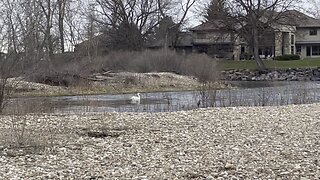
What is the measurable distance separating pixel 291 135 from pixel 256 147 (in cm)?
196

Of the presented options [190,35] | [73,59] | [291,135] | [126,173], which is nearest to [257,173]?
[126,173]

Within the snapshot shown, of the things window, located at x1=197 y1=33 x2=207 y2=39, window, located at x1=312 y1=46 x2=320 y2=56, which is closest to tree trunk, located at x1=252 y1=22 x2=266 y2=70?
window, located at x1=197 y1=33 x2=207 y2=39

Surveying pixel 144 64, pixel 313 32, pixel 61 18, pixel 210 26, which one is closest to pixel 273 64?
pixel 210 26

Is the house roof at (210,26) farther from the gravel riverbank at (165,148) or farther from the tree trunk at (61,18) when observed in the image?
the gravel riverbank at (165,148)

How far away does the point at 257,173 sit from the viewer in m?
8.95

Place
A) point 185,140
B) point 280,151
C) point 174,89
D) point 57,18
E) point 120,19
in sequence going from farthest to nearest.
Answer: point 120,19 < point 57,18 < point 174,89 < point 185,140 < point 280,151

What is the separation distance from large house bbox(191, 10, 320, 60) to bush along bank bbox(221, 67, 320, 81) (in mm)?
5085

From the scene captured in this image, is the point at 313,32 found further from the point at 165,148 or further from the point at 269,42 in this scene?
the point at 165,148

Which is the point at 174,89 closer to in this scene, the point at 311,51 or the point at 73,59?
the point at 73,59

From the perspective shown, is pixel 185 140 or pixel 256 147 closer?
pixel 256 147

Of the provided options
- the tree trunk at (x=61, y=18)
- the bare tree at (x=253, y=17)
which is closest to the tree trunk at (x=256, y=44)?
the bare tree at (x=253, y=17)

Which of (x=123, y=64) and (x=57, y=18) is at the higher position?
(x=57, y=18)

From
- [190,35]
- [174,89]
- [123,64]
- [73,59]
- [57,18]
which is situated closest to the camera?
[174,89]

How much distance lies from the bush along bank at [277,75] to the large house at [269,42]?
5085mm
